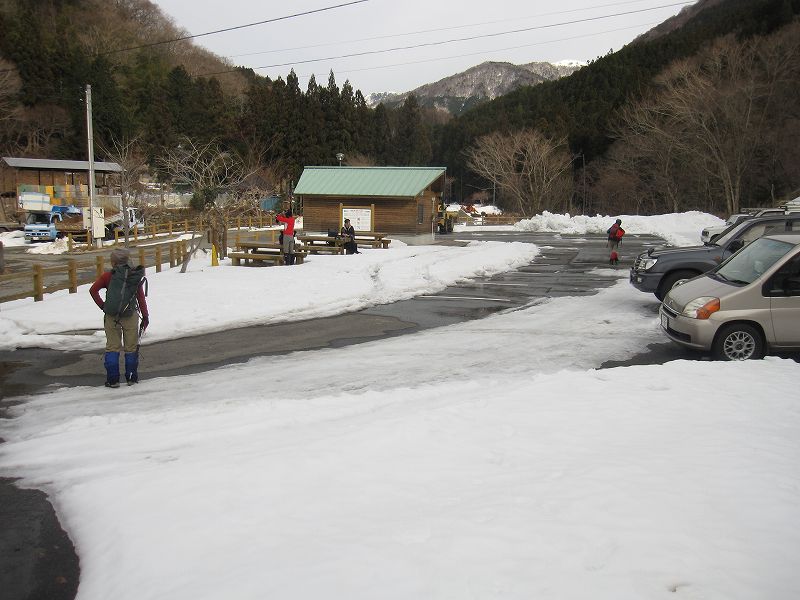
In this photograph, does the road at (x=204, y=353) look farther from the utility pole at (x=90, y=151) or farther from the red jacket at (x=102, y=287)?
the utility pole at (x=90, y=151)

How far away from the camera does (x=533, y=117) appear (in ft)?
265

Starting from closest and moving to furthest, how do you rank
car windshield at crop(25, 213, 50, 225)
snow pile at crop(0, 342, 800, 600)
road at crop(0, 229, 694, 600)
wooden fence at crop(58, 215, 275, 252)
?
snow pile at crop(0, 342, 800, 600)
road at crop(0, 229, 694, 600)
wooden fence at crop(58, 215, 275, 252)
car windshield at crop(25, 213, 50, 225)

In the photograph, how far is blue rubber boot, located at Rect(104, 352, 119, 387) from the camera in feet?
25.9

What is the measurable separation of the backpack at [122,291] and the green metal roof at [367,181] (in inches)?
1075

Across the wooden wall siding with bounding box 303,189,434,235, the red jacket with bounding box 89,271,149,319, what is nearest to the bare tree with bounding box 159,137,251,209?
the wooden wall siding with bounding box 303,189,434,235

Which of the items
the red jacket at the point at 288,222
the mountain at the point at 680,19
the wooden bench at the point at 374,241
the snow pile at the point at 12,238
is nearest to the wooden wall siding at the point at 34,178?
the snow pile at the point at 12,238

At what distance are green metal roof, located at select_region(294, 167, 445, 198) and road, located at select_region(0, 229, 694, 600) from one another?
14805 mm

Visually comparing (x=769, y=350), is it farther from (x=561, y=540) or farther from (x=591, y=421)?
(x=561, y=540)

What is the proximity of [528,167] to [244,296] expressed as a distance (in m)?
53.2

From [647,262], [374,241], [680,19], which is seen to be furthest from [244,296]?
[680,19]

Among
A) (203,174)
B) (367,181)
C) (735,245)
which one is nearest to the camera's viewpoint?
(735,245)

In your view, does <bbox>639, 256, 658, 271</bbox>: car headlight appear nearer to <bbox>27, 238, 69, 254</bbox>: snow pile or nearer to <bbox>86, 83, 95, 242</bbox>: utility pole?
<bbox>86, 83, 95, 242</bbox>: utility pole

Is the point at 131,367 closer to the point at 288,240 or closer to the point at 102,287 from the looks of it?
the point at 102,287

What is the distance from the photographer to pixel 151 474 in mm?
4852
